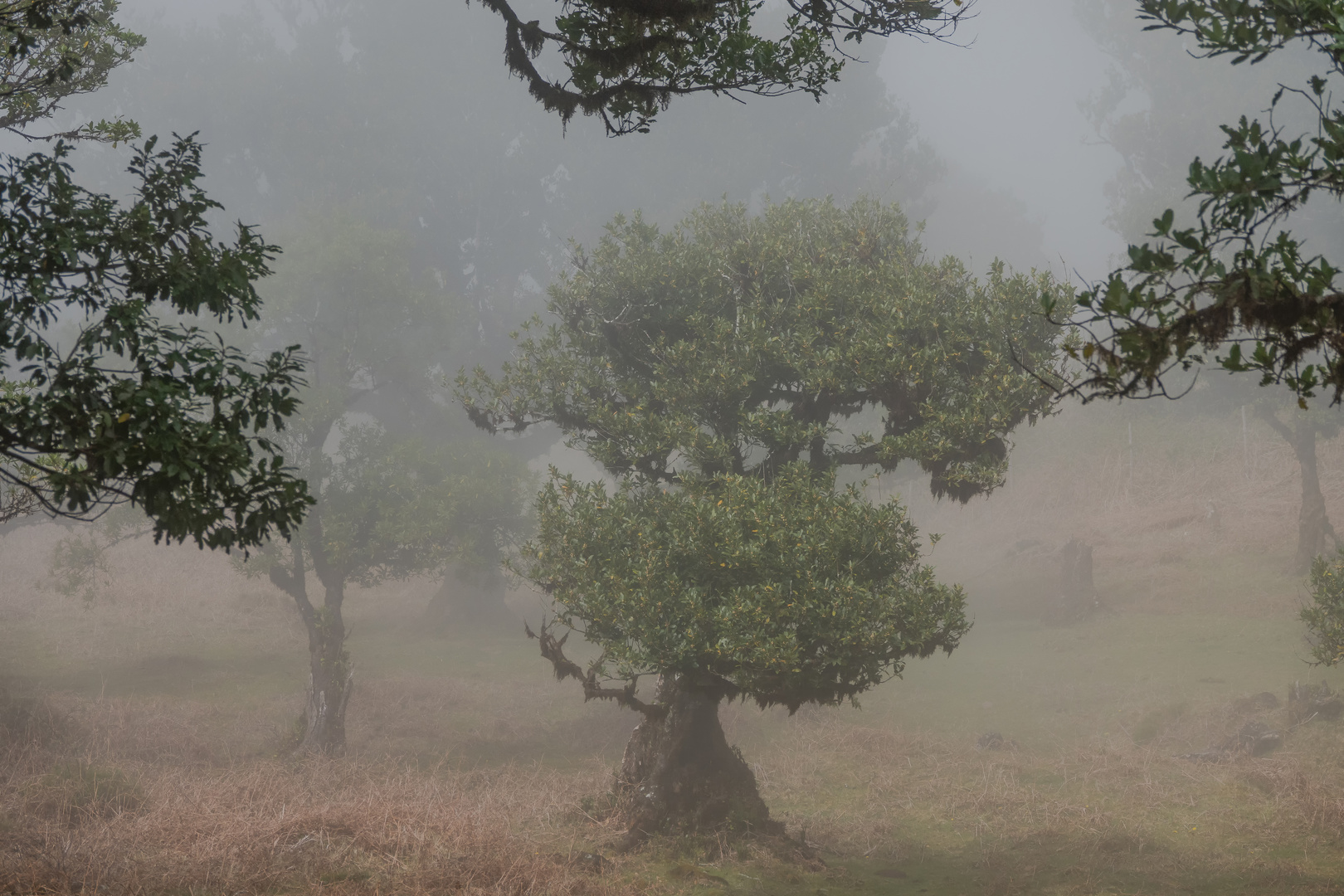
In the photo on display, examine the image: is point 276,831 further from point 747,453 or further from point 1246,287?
point 1246,287

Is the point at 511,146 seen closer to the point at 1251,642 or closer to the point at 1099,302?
the point at 1251,642

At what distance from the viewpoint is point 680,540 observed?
49.2 feet

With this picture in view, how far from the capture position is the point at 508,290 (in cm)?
5238

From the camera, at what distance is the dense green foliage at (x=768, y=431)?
46.8 ft

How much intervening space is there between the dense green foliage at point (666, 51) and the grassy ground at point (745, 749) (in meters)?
10.7

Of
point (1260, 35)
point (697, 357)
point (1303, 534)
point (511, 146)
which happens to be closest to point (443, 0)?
point (511, 146)

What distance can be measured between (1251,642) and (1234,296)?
89.6 ft

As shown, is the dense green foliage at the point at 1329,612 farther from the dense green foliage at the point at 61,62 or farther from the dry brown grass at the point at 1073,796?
the dense green foliage at the point at 61,62

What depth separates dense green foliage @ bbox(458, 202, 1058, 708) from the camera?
14.2 meters

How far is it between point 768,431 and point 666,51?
9.01 m

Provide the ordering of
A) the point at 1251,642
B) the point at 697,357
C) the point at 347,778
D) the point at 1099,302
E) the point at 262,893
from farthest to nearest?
1. the point at 1251,642
2. the point at 347,778
3. the point at 697,357
4. the point at 262,893
5. the point at 1099,302

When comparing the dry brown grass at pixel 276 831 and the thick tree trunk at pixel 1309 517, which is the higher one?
the thick tree trunk at pixel 1309 517

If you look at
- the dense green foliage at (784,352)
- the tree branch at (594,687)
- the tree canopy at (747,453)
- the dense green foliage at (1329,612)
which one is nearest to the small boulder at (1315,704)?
the dense green foliage at (1329,612)

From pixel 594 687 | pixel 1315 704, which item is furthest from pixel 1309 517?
pixel 594 687
